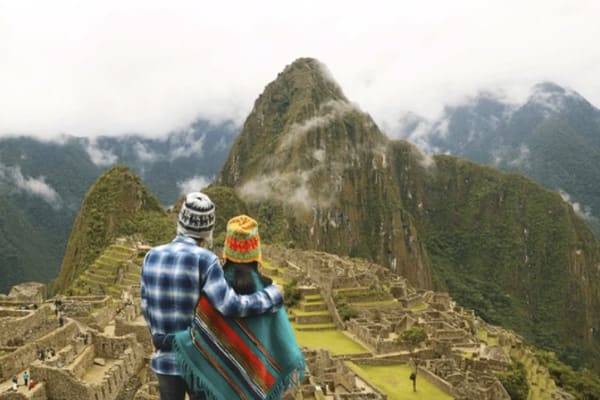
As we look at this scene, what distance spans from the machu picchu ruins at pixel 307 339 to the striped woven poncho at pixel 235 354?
26.6 feet

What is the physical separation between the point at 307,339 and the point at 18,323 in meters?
18.6

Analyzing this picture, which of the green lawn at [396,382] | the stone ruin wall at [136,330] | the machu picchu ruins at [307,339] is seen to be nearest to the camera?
the machu picchu ruins at [307,339]

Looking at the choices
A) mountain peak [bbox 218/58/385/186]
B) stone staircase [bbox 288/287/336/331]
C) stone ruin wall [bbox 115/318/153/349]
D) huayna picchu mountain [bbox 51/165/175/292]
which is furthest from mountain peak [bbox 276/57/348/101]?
stone ruin wall [bbox 115/318/153/349]

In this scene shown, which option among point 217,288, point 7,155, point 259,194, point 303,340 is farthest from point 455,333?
point 259,194

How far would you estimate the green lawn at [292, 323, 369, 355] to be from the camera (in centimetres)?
2977

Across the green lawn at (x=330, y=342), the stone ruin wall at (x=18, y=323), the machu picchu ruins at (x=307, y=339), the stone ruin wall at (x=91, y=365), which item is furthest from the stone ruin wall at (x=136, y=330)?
the green lawn at (x=330, y=342)

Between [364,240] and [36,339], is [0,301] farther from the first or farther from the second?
[364,240]

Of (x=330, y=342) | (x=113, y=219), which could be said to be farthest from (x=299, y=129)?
(x=330, y=342)

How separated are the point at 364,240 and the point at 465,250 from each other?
133ft

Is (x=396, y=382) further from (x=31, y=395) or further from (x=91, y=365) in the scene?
(x=31, y=395)

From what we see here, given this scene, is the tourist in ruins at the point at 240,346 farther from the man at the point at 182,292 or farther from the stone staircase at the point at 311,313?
the stone staircase at the point at 311,313

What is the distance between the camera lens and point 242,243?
4609 millimetres

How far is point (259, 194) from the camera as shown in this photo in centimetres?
12338

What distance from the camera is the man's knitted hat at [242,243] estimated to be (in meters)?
4.60
